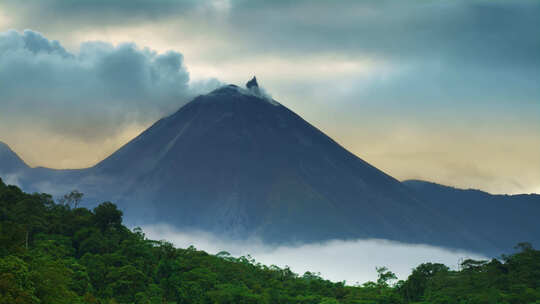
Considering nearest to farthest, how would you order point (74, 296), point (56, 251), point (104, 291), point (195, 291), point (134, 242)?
1. point (74, 296)
2. point (104, 291)
3. point (56, 251)
4. point (195, 291)
5. point (134, 242)

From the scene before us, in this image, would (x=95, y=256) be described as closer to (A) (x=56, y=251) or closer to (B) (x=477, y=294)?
(A) (x=56, y=251)

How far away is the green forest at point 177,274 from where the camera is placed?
62.2 metres

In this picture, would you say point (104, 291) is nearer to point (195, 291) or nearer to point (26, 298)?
point (195, 291)

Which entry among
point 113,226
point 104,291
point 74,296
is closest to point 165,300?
point 104,291

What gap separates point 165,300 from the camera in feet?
220

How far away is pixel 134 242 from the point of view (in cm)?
7562

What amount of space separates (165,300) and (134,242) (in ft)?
36.0

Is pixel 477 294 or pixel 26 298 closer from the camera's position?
pixel 26 298

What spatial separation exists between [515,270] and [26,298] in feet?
190

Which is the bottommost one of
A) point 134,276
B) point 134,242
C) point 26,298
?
point 26,298

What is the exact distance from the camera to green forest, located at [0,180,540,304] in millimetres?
62156

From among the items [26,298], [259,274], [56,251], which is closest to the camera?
[26,298]

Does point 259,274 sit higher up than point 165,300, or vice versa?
point 259,274

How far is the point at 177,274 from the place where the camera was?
75125mm
